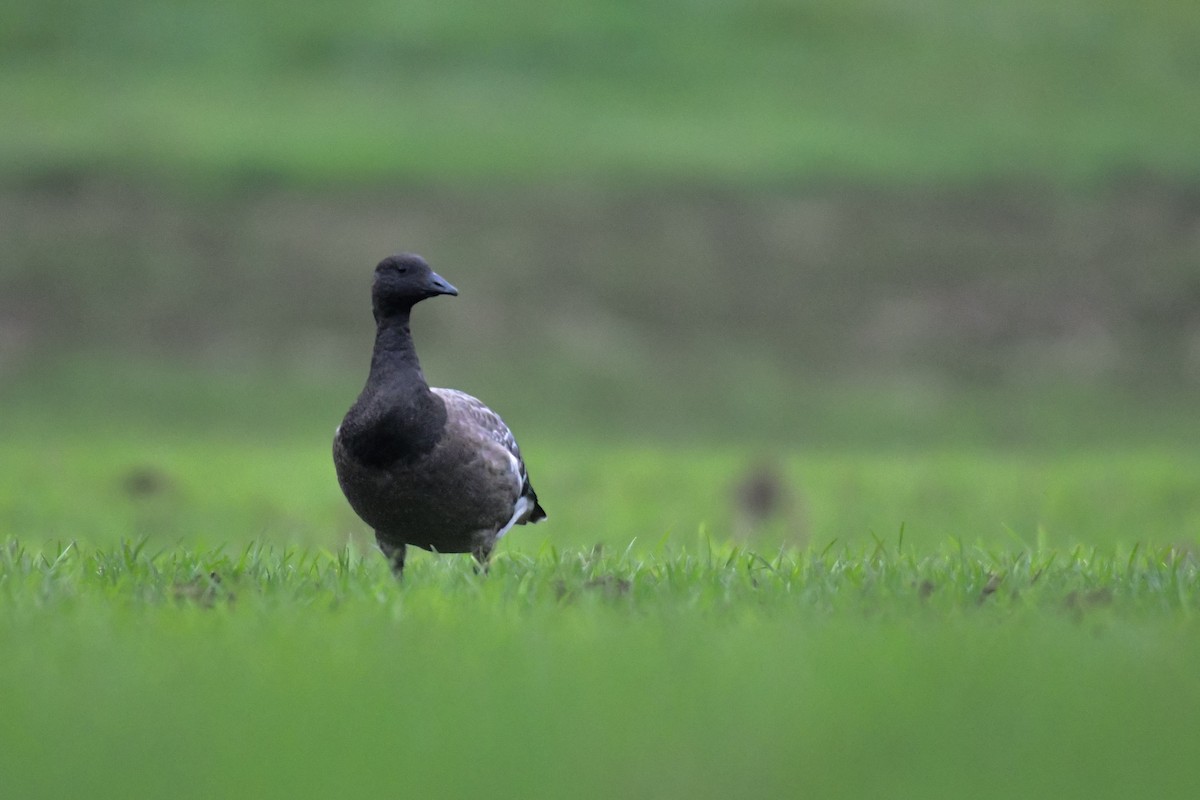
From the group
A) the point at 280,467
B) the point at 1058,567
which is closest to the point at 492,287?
the point at 280,467

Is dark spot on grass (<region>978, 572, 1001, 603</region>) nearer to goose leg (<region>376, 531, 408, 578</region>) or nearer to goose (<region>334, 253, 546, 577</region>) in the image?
goose (<region>334, 253, 546, 577</region>)

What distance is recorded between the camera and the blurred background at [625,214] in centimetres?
2614

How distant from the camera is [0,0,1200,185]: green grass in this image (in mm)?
31656

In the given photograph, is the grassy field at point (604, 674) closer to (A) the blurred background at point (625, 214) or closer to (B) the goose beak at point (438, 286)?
(B) the goose beak at point (438, 286)

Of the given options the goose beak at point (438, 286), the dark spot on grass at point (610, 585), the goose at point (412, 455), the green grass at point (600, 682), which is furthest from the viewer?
the goose beak at point (438, 286)

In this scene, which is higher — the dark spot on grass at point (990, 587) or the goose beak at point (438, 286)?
the goose beak at point (438, 286)

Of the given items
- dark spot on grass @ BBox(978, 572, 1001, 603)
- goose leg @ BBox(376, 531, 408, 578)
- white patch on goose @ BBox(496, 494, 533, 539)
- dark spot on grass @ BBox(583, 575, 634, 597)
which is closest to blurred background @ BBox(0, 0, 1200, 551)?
white patch on goose @ BBox(496, 494, 533, 539)

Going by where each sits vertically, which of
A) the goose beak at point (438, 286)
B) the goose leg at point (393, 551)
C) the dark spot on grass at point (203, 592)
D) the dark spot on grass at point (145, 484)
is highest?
the goose beak at point (438, 286)

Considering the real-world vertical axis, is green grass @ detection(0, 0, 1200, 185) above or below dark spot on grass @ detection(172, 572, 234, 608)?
above

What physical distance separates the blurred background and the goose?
38.1 ft

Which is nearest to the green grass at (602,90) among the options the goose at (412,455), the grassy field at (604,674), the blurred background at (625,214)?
the blurred background at (625,214)

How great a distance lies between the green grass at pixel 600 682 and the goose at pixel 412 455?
0.71 m

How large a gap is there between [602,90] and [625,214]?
5.23 meters

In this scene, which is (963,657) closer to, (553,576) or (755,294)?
(553,576)
